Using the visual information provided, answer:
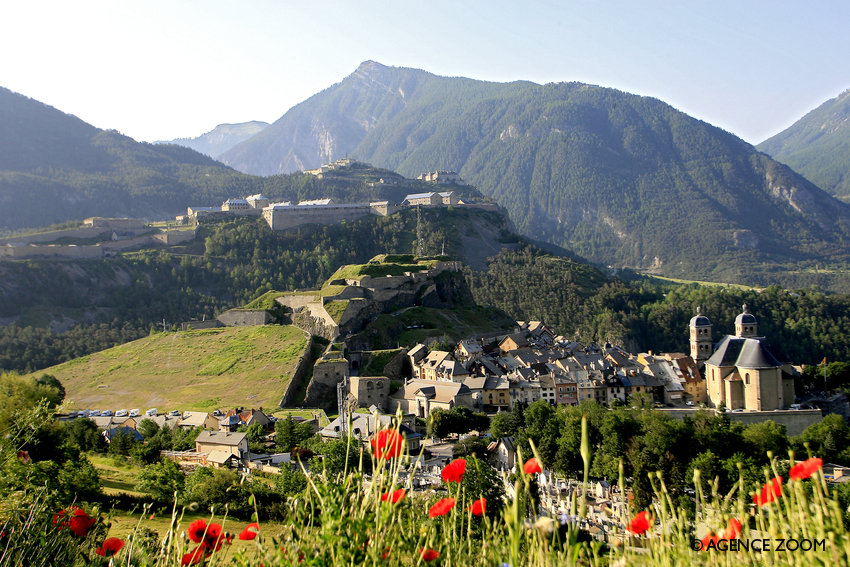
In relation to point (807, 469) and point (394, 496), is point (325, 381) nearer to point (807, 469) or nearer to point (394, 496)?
point (394, 496)

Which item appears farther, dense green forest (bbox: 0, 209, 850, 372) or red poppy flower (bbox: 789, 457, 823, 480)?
dense green forest (bbox: 0, 209, 850, 372)

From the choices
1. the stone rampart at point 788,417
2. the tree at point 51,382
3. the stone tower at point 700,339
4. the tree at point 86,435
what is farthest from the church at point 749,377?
the tree at point 51,382

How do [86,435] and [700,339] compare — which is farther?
[700,339]

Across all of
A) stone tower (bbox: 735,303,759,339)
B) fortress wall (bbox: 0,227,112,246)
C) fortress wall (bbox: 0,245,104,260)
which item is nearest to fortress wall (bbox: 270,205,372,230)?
fortress wall (bbox: 0,245,104,260)

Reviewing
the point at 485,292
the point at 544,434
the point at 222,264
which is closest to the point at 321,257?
the point at 222,264

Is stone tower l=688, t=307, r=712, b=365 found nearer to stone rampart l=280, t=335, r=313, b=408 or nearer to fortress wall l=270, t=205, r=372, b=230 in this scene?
stone rampart l=280, t=335, r=313, b=408

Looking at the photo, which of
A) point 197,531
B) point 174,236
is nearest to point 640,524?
point 197,531

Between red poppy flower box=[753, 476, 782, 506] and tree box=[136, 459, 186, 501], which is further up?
red poppy flower box=[753, 476, 782, 506]
